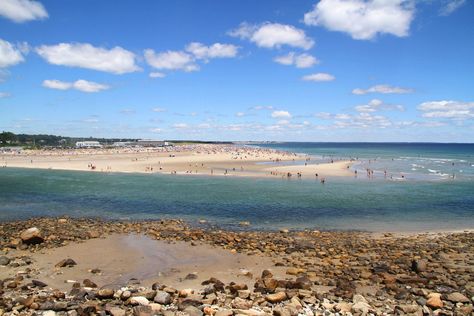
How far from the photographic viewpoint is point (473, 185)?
50.2 meters

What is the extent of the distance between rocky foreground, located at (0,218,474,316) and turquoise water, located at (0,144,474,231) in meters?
5.78

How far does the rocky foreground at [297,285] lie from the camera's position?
37.6 feet

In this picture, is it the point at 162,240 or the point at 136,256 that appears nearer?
the point at 136,256

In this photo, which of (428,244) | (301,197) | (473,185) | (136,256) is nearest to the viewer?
(136,256)

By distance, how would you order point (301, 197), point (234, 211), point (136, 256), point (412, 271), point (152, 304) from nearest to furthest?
1. point (152, 304)
2. point (412, 271)
3. point (136, 256)
4. point (234, 211)
5. point (301, 197)

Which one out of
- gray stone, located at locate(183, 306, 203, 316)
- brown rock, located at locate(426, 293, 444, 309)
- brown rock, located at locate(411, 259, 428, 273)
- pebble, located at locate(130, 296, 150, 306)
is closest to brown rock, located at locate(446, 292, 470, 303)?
Answer: brown rock, located at locate(426, 293, 444, 309)

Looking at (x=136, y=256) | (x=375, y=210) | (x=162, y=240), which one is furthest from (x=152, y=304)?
(x=375, y=210)

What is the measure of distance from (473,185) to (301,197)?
2643 centimetres

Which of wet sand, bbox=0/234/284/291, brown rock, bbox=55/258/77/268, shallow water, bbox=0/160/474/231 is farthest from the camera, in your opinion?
shallow water, bbox=0/160/474/231

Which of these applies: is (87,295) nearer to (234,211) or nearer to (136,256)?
(136,256)

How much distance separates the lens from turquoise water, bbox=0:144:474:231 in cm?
2820

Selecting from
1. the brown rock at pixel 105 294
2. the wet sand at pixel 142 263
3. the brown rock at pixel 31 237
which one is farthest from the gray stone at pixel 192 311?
the brown rock at pixel 31 237

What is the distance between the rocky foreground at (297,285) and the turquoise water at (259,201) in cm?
578

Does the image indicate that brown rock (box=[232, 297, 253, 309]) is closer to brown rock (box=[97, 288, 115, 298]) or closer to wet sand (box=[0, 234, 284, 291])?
wet sand (box=[0, 234, 284, 291])
